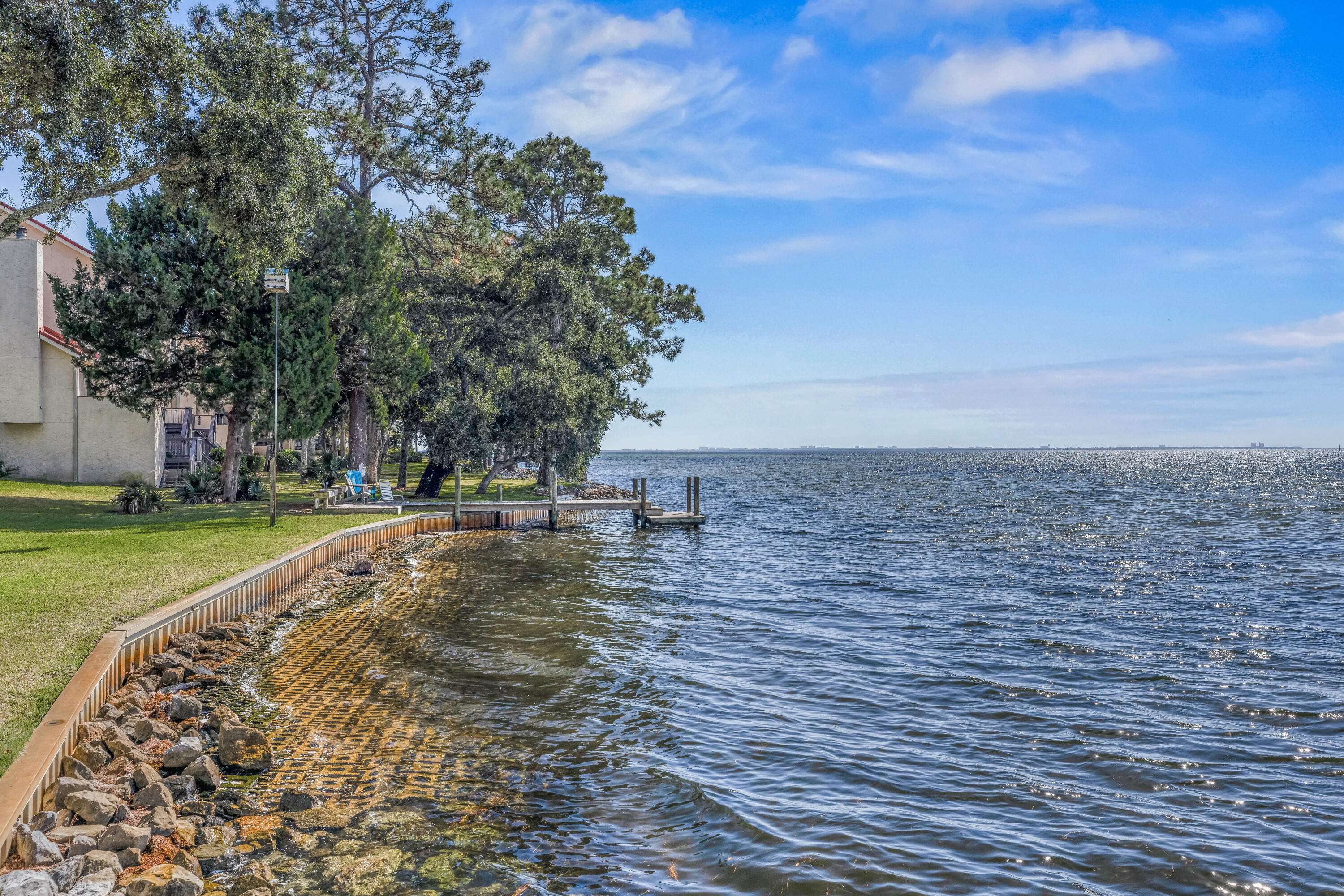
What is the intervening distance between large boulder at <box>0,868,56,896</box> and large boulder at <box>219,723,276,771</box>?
2806mm

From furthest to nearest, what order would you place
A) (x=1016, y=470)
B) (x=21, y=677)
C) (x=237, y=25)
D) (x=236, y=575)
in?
(x=1016, y=470) → (x=237, y=25) → (x=236, y=575) → (x=21, y=677)

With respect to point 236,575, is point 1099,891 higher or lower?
lower

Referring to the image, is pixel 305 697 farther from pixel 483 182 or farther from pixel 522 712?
pixel 483 182

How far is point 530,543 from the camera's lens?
93.6 feet

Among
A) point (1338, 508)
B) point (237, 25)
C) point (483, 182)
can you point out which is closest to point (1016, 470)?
point (1338, 508)

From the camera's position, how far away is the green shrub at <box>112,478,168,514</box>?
2405 cm

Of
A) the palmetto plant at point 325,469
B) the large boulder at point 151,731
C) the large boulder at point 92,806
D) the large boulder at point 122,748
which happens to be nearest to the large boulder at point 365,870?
the large boulder at point 92,806

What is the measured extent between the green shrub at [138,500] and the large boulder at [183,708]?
691 inches

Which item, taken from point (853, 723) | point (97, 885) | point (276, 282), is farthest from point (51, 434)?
point (853, 723)

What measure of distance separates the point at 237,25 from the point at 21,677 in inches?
578

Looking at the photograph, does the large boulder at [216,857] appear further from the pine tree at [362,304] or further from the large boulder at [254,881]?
the pine tree at [362,304]

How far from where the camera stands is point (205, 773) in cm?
749

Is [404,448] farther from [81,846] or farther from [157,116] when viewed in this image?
[81,846]

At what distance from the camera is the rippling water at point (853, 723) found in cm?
692
